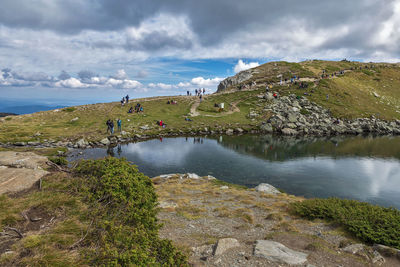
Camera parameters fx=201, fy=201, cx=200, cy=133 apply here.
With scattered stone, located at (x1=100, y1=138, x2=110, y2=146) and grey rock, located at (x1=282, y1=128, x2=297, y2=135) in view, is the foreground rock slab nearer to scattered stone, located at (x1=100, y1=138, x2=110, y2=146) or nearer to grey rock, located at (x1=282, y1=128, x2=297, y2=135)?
scattered stone, located at (x1=100, y1=138, x2=110, y2=146)

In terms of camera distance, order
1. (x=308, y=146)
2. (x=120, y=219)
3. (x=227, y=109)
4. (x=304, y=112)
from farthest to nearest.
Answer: (x=227, y=109) → (x=304, y=112) → (x=308, y=146) → (x=120, y=219)

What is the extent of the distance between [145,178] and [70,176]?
418 cm

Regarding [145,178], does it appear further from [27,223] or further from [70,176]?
[27,223]

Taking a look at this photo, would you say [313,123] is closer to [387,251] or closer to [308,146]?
[308,146]

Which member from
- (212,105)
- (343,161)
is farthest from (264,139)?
(212,105)

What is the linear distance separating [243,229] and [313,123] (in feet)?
234

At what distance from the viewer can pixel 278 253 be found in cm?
951

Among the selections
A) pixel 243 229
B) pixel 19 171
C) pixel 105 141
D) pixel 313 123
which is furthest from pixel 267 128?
pixel 19 171

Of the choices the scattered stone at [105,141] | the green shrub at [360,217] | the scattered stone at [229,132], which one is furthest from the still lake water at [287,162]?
the green shrub at [360,217]

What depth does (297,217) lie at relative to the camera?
606 inches

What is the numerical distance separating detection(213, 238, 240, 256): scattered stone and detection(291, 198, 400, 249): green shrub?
7260 mm

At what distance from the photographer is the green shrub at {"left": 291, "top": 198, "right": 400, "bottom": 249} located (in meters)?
11.0

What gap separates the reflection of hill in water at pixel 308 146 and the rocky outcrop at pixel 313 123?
6538 mm

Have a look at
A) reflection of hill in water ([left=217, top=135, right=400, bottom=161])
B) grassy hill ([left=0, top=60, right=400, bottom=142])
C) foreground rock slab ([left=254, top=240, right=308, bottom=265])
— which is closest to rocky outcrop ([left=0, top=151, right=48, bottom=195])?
foreground rock slab ([left=254, top=240, right=308, bottom=265])
